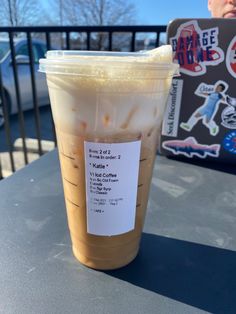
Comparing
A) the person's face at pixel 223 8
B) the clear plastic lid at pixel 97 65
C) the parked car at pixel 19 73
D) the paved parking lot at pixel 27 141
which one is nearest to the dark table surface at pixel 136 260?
the clear plastic lid at pixel 97 65

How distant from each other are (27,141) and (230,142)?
2.41 m

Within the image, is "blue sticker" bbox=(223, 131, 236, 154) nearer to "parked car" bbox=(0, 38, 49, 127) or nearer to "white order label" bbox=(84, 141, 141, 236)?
"white order label" bbox=(84, 141, 141, 236)

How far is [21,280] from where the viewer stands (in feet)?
1.26

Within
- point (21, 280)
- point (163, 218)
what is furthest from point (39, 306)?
point (163, 218)

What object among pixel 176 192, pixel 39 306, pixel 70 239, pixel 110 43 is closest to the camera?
pixel 39 306

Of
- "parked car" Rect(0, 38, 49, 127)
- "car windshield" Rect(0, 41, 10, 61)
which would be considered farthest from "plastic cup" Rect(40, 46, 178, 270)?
"car windshield" Rect(0, 41, 10, 61)

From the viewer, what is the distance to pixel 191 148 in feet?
2.49

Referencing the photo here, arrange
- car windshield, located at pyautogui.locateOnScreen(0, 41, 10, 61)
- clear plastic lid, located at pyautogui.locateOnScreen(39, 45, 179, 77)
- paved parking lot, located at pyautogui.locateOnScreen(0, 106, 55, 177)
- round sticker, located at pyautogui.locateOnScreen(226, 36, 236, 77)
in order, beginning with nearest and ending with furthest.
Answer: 1. clear plastic lid, located at pyautogui.locateOnScreen(39, 45, 179, 77)
2. round sticker, located at pyautogui.locateOnScreen(226, 36, 236, 77)
3. paved parking lot, located at pyautogui.locateOnScreen(0, 106, 55, 177)
4. car windshield, located at pyautogui.locateOnScreen(0, 41, 10, 61)

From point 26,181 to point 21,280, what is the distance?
0.99 feet

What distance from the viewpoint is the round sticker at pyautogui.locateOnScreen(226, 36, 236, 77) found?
65cm

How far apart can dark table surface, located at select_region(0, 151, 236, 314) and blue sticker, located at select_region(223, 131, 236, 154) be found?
0.41 feet

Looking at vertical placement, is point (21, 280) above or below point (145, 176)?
below

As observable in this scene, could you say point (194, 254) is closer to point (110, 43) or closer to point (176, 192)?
point (176, 192)

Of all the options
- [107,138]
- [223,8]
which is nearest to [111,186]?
[107,138]
